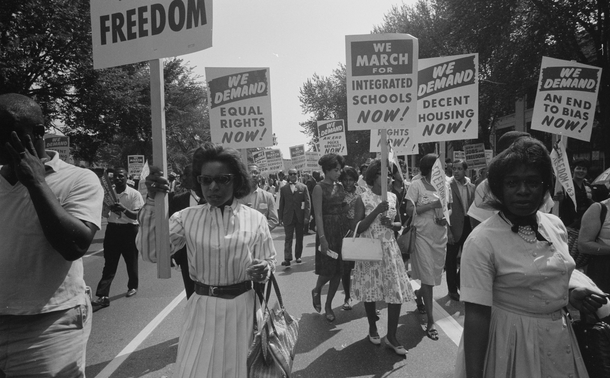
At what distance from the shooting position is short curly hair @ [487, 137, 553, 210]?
2205 mm

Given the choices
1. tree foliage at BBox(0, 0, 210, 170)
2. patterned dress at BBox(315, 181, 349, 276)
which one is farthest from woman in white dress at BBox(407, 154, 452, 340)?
tree foliage at BBox(0, 0, 210, 170)

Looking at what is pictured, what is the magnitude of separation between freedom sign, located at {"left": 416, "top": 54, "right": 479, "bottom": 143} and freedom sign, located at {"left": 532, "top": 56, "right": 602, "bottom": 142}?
1041 mm

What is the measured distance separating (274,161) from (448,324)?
12465 millimetres

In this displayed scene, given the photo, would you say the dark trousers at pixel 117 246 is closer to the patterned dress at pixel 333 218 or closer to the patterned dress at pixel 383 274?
the patterned dress at pixel 333 218

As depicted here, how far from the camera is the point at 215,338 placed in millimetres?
2566

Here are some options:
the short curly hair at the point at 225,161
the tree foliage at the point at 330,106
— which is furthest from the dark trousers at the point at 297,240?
the tree foliage at the point at 330,106

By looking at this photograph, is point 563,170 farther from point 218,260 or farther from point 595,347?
point 218,260

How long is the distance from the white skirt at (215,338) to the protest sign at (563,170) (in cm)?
534

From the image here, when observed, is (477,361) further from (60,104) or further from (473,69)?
(60,104)

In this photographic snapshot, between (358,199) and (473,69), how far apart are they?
3.29 m

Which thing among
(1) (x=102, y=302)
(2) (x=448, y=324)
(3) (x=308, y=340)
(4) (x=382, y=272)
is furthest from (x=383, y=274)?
(1) (x=102, y=302)

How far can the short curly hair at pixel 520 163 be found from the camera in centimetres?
221

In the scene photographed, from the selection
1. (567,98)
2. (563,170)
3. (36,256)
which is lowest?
(36,256)

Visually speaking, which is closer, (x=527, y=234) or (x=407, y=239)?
(x=527, y=234)
